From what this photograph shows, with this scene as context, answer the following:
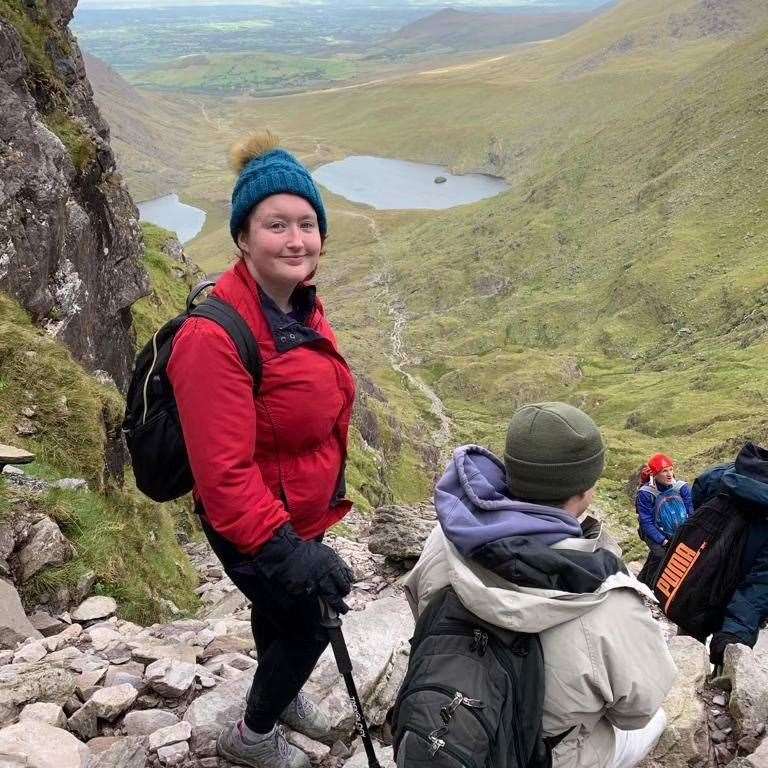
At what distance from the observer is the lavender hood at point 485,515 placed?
355cm

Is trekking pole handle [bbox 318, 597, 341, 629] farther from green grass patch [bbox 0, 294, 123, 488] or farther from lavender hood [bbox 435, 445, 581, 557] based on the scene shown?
green grass patch [bbox 0, 294, 123, 488]

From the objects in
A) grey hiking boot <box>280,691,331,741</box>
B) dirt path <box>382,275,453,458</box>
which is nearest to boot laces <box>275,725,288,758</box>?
grey hiking boot <box>280,691,331,741</box>

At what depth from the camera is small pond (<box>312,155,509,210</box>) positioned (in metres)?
165

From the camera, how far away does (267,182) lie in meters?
4.04

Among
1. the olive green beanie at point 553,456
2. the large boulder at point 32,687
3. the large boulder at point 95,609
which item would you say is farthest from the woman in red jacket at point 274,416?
the large boulder at point 95,609

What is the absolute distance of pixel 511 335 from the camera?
82.6 meters

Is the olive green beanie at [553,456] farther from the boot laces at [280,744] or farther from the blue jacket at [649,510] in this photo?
the blue jacket at [649,510]

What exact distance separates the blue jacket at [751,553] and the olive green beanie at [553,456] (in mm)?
3870

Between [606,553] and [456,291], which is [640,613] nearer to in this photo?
[606,553]

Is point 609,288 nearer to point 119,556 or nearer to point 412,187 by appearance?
point 119,556

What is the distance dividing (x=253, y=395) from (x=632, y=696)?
2.55 m

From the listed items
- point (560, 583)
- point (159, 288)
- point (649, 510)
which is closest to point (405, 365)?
point (159, 288)

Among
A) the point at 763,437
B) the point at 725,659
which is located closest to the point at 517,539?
the point at 725,659

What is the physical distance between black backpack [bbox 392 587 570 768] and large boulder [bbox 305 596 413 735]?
7.82 ft
